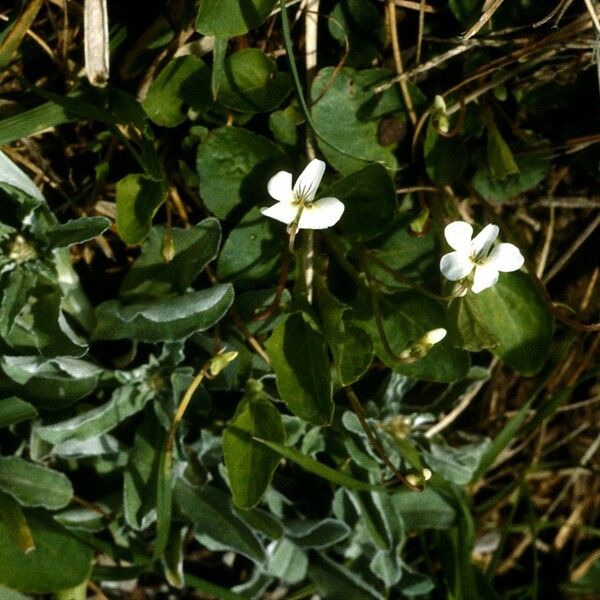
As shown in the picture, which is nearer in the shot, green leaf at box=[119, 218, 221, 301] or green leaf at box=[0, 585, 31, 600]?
green leaf at box=[119, 218, 221, 301]

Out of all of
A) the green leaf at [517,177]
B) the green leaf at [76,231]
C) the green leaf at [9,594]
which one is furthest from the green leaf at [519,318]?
the green leaf at [9,594]

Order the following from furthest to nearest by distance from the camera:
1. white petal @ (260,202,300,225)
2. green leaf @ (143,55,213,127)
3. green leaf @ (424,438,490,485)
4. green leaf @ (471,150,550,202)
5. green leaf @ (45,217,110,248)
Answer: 1. green leaf @ (424,438,490,485)
2. green leaf @ (471,150,550,202)
3. green leaf @ (143,55,213,127)
4. green leaf @ (45,217,110,248)
5. white petal @ (260,202,300,225)

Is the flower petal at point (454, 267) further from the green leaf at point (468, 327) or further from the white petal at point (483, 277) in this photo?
the green leaf at point (468, 327)

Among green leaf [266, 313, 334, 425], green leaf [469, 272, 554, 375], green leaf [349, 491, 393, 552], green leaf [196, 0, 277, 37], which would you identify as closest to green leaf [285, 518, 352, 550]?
green leaf [349, 491, 393, 552]

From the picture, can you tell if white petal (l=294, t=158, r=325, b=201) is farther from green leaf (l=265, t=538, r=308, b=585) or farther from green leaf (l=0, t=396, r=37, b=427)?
green leaf (l=265, t=538, r=308, b=585)

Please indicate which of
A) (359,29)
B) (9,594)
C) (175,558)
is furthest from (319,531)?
(359,29)

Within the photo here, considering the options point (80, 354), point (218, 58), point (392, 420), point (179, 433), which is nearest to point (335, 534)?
point (392, 420)

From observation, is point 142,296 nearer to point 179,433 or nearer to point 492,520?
point 179,433
